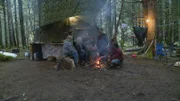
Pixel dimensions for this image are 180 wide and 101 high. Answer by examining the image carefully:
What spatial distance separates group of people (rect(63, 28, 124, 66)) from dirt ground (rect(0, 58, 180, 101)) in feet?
3.14

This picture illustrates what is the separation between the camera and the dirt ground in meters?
4.18

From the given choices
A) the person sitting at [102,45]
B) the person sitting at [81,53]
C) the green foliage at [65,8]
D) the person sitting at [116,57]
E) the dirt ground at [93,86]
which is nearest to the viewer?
the dirt ground at [93,86]

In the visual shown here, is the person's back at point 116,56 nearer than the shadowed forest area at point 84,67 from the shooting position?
No

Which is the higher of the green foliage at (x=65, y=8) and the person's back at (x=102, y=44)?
the green foliage at (x=65, y=8)

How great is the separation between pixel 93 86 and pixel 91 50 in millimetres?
3315

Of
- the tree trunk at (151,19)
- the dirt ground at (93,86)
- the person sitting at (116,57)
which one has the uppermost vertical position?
the tree trunk at (151,19)

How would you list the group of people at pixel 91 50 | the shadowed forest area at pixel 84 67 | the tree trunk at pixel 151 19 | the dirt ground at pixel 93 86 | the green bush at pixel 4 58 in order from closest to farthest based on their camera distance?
the dirt ground at pixel 93 86, the shadowed forest area at pixel 84 67, the group of people at pixel 91 50, the green bush at pixel 4 58, the tree trunk at pixel 151 19

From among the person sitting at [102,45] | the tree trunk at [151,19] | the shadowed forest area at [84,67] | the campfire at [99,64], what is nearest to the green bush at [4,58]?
the shadowed forest area at [84,67]

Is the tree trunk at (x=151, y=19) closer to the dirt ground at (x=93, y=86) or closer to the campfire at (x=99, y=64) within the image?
the campfire at (x=99, y=64)

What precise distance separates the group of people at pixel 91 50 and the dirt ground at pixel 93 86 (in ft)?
3.14

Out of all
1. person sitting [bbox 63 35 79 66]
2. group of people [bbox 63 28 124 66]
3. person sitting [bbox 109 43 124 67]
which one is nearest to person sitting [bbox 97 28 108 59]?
group of people [bbox 63 28 124 66]

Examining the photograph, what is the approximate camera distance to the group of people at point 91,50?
7.30 meters

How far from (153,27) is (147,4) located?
1.24 m

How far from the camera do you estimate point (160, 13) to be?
18266 mm
